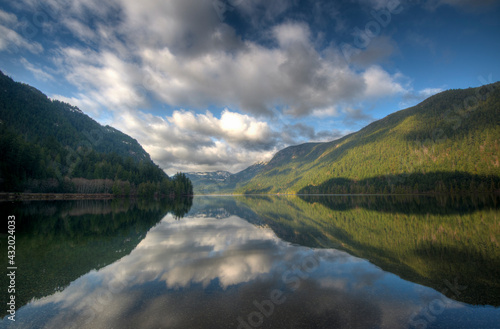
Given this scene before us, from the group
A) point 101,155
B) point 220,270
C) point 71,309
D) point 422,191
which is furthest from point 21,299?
point 422,191

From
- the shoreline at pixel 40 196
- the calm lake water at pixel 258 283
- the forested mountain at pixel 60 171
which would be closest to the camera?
the calm lake water at pixel 258 283

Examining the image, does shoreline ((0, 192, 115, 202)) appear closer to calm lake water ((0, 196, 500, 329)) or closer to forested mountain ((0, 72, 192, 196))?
forested mountain ((0, 72, 192, 196))

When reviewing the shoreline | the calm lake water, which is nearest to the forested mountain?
the shoreline

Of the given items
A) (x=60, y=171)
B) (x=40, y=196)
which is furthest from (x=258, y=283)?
(x=60, y=171)

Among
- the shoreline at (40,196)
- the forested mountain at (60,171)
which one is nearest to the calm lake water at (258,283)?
the shoreline at (40,196)

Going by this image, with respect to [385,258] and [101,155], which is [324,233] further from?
[101,155]

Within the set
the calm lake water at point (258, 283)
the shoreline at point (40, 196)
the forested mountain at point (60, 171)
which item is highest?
the forested mountain at point (60, 171)

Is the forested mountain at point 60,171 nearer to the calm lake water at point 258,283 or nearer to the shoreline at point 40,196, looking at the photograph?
the shoreline at point 40,196

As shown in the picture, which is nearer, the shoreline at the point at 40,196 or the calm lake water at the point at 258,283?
the calm lake water at the point at 258,283

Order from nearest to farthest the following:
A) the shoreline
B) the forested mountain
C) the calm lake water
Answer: the calm lake water < the shoreline < the forested mountain

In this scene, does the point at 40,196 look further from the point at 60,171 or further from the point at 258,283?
the point at 258,283

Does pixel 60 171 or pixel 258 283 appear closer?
pixel 258 283

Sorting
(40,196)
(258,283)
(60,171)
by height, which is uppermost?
(60,171)

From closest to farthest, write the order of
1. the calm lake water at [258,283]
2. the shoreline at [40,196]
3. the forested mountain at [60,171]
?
the calm lake water at [258,283]
the shoreline at [40,196]
the forested mountain at [60,171]
